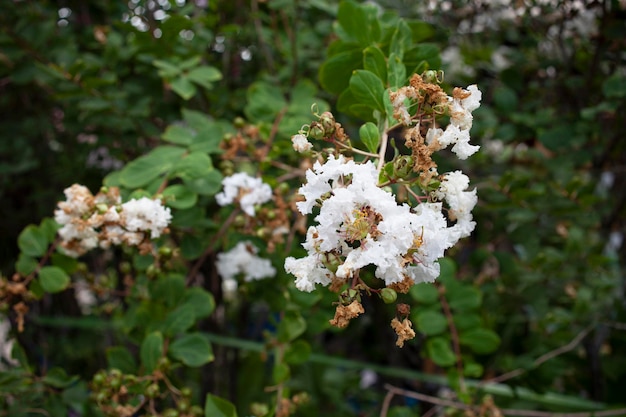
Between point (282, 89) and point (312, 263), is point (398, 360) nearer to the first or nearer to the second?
point (282, 89)

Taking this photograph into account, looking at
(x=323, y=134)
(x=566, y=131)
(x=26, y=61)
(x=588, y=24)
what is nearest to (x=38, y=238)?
(x=26, y=61)

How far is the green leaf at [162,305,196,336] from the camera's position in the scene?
117 cm

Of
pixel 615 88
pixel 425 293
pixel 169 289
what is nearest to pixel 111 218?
pixel 169 289

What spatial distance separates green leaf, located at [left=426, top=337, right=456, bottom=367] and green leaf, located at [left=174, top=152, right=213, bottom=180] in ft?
2.13

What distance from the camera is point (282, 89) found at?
5.30 feet

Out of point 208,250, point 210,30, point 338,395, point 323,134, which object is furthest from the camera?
point 338,395

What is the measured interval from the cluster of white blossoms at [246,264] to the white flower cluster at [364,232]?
0.54m

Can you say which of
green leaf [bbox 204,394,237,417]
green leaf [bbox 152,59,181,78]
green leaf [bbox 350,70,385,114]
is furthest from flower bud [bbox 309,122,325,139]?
green leaf [bbox 152,59,181,78]

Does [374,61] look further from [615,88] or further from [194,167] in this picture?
[615,88]

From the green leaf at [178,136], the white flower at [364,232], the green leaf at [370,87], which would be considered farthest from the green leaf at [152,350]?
the green leaf at [370,87]

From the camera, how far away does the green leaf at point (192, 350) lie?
3.67 feet

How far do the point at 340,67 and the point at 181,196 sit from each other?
38 cm

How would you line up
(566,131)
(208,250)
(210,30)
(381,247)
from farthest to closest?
(210,30)
(566,131)
(208,250)
(381,247)

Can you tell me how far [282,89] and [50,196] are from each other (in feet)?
2.87
